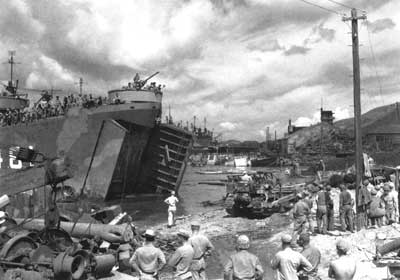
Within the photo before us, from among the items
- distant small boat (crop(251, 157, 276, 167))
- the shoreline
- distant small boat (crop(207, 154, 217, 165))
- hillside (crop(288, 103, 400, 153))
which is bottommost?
the shoreline

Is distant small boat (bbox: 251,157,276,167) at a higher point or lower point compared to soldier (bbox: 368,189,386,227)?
higher

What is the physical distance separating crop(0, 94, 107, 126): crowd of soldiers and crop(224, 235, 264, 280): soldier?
23.5m

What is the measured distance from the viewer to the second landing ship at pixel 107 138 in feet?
88.6

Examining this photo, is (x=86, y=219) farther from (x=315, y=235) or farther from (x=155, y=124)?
(x=155, y=124)

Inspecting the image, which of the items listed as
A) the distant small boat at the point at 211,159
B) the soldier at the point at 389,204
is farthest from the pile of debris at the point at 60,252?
the distant small boat at the point at 211,159

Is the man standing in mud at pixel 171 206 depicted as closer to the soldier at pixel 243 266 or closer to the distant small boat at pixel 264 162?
the soldier at pixel 243 266

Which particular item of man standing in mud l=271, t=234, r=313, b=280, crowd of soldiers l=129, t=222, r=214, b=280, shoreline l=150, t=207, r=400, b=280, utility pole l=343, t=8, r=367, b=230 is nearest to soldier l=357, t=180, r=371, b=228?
utility pole l=343, t=8, r=367, b=230

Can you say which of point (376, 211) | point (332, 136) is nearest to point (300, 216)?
point (376, 211)

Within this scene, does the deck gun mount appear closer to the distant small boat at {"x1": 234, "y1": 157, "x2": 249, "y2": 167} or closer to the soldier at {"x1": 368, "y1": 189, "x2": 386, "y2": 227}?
the soldier at {"x1": 368, "y1": 189, "x2": 386, "y2": 227}

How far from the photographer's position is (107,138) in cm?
2709

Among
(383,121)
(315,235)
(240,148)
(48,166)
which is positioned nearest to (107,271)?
(48,166)

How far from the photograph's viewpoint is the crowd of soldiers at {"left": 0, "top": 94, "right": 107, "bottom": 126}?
28.1m

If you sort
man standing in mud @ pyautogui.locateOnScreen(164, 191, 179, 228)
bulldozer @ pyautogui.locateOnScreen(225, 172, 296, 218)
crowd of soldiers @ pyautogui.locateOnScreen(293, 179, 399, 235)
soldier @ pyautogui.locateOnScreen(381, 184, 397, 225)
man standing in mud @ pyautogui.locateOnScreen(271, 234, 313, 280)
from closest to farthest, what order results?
man standing in mud @ pyautogui.locateOnScreen(271, 234, 313, 280)
crowd of soldiers @ pyautogui.locateOnScreen(293, 179, 399, 235)
soldier @ pyautogui.locateOnScreen(381, 184, 397, 225)
man standing in mud @ pyautogui.locateOnScreen(164, 191, 179, 228)
bulldozer @ pyautogui.locateOnScreen(225, 172, 296, 218)

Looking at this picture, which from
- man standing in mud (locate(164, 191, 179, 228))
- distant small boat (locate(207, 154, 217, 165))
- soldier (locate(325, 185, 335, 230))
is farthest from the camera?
distant small boat (locate(207, 154, 217, 165))
